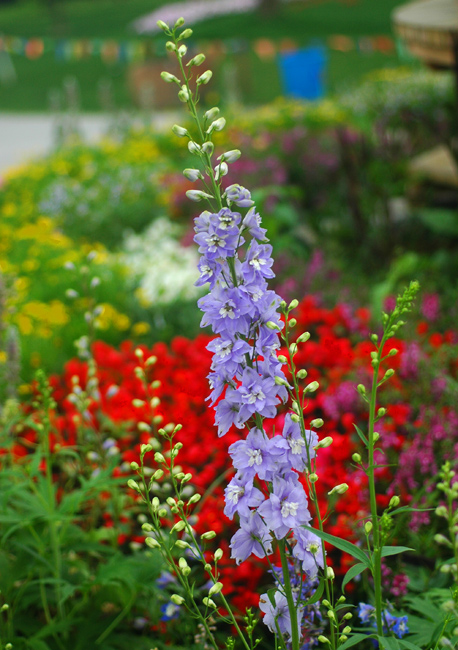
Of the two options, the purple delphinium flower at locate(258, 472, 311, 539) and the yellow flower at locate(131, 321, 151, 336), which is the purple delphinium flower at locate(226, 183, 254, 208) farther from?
the yellow flower at locate(131, 321, 151, 336)

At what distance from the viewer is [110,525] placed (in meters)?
2.48

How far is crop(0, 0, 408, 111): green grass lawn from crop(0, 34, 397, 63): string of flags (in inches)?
12.8

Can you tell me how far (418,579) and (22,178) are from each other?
750 centimetres

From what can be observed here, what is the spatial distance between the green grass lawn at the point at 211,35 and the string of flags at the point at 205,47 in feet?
1.07

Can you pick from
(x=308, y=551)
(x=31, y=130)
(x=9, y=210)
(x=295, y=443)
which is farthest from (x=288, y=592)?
(x=31, y=130)

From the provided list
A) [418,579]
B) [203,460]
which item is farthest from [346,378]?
[418,579]

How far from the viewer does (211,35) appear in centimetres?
2262

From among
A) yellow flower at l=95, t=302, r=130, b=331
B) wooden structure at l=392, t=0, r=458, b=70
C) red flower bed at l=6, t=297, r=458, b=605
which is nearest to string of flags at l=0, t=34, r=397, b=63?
wooden structure at l=392, t=0, r=458, b=70

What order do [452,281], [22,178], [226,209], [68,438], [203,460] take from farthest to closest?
[22,178] < [452,281] < [68,438] < [203,460] < [226,209]

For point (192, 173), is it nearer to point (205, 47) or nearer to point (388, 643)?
point (388, 643)

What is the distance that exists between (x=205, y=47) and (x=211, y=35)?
570 cm

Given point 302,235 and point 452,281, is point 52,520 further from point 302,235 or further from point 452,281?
point 302,235

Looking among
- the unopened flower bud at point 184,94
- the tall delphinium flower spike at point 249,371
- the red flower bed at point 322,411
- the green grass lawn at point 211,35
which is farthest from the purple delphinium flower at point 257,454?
the green grass lawn at point 211,35

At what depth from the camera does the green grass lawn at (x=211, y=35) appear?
17266mm
